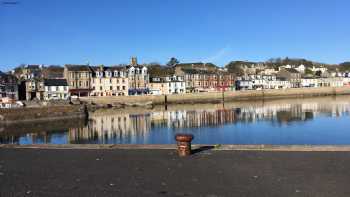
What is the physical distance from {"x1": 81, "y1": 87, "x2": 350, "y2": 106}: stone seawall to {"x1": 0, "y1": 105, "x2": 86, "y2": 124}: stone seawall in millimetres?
21250

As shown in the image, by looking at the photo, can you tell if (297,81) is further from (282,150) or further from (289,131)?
(282,150)

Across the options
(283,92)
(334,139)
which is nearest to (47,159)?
(334,139)

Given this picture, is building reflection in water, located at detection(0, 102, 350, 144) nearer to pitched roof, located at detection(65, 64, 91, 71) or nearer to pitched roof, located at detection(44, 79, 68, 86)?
pitched roof, located at detection(44, 79, 68, 86)

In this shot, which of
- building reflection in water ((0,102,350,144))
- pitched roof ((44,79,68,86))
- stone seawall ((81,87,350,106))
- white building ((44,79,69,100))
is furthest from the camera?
pitched roof ((44,79,68,86))

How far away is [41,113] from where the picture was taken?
57938 mm

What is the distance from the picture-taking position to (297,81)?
151125 mm

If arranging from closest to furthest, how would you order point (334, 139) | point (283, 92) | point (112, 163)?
point (112, 163) → point (334, 139) → point (283, 92)

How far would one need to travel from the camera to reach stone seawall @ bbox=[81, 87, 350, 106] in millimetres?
88094

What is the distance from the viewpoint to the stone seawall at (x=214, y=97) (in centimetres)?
8809

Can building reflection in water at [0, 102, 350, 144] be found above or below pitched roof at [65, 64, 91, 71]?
below

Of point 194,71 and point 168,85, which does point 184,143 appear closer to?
point 168,85

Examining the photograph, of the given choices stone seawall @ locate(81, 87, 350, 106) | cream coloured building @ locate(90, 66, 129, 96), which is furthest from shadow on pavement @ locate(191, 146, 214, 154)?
cream coloured building @ locate(90, 66, 129, 96)

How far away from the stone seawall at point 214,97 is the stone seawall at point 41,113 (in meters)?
21.3

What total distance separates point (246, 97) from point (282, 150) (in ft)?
324
